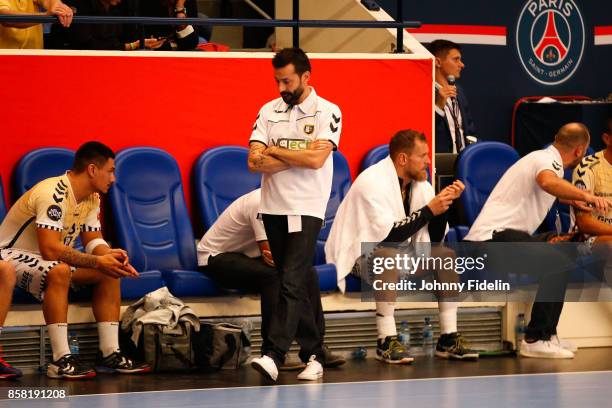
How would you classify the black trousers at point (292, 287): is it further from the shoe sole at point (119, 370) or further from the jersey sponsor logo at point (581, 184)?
the jersey sponsor logo at point (581, 184)

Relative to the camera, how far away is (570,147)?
318 inches

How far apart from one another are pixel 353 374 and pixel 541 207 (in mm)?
1834

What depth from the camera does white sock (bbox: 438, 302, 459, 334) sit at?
25.4 feet

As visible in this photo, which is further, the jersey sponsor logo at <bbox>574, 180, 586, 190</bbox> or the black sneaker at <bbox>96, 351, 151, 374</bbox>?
the jersey sponsor logo at <bbox>574, 180, 586, 190</bbox>

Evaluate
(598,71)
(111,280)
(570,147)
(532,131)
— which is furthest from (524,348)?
(598,71)

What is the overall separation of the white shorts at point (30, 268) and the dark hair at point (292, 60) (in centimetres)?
161

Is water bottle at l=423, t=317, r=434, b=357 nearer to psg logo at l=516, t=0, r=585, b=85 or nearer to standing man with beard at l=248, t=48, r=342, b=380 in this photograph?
standing man with beard at l=248, t=48, r=342, b=380

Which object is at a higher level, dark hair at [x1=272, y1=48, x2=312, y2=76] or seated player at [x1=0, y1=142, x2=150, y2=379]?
dark hair at [x1=272, y1=48, x2=312, y2=76]

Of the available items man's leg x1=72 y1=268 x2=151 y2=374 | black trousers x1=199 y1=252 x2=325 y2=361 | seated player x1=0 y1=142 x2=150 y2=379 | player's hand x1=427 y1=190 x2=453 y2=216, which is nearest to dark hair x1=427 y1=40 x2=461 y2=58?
player's hand x1=427 y1=190 x2=453 y2=216

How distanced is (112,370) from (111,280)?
496 millimetres

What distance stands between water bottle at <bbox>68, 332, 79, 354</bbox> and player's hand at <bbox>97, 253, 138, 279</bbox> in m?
0.52

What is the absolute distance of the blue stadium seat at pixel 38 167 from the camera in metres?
7.78

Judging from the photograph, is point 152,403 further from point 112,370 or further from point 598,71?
point 598,71

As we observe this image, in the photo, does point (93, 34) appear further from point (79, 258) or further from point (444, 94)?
point (444, 94)
